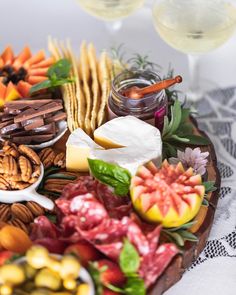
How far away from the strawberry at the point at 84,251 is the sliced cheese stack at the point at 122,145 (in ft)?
0.49

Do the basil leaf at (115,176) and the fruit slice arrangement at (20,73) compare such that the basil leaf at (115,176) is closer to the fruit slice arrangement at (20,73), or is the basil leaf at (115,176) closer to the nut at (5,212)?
the nut at (5,212)

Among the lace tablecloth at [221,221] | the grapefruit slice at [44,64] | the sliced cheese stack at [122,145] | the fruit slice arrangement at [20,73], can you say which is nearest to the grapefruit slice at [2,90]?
the fruit slice arrangement at [20,73]

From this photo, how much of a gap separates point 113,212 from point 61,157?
21cm

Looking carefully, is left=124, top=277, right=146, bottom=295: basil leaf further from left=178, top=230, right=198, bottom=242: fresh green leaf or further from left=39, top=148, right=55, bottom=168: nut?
left=39, top=148, right=55, bottom=168: nut

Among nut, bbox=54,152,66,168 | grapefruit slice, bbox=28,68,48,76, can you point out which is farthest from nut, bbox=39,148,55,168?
grapefruit slice, bbox=28,68,48,76

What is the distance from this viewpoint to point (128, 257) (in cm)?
98

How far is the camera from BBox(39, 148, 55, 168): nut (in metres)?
1.22

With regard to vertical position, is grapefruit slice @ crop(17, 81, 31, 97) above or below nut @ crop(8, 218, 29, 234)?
above

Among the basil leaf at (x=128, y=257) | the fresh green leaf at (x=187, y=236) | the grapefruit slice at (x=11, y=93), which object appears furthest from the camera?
the grapefruit slice at (x=11, y=93)

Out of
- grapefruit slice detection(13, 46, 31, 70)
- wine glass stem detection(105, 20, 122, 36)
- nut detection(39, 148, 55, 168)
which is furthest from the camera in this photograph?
wine glass stem detection(105, 20, 122, 36)

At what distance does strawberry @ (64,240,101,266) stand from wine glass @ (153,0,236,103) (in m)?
0.55

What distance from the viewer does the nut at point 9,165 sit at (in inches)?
44.9

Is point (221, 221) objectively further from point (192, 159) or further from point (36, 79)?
point (36, 79)

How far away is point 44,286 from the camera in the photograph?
938mm
